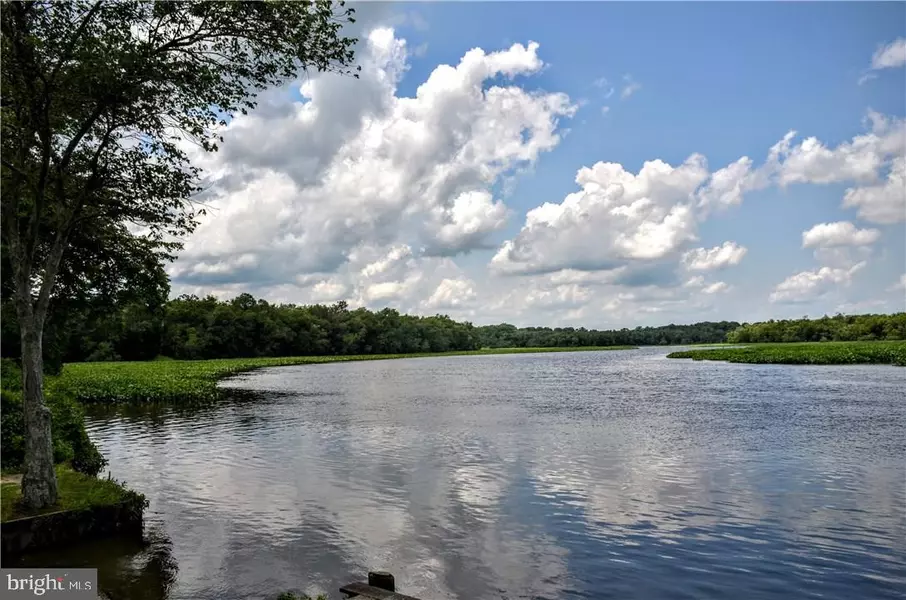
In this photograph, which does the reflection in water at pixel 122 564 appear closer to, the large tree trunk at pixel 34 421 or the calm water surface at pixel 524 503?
the calm water surface at pixel 524 503

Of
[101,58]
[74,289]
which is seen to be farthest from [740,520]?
[74,289]

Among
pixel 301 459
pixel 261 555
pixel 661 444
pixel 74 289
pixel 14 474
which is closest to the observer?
pixel 261 555

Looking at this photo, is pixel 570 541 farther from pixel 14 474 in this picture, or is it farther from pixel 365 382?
pixel 365 382

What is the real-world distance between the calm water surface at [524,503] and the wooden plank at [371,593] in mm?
1788

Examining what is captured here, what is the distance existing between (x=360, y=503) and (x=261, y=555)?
481cm

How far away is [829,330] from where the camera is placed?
150125mm

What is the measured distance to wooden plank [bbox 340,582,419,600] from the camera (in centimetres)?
1025

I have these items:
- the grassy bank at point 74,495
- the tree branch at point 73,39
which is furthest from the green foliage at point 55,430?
the tree branch at point 73,39

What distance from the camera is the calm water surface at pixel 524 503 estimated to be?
506 inches

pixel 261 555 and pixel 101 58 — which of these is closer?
pixel 101 58

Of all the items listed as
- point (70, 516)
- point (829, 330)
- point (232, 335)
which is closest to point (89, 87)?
point (70, 516)

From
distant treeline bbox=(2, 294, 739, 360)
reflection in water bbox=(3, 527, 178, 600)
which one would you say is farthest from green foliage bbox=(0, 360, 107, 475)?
distant treeline bbox=(2, 294, 739, 360)

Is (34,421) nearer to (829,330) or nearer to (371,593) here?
(371,593)

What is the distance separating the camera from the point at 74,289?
790 inches
